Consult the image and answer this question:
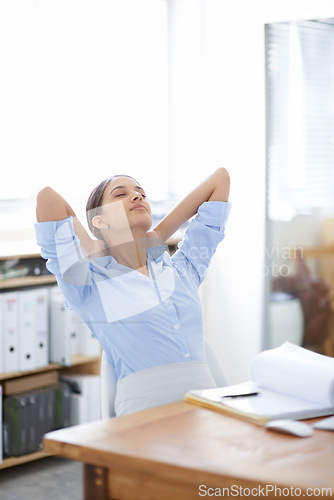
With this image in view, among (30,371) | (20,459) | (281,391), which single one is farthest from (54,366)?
(281,391)

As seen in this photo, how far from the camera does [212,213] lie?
2057 mm

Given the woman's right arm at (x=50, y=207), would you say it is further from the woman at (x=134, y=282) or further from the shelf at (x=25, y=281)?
the shelf at (x=25, y=281)

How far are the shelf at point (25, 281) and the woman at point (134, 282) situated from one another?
3.56 feet

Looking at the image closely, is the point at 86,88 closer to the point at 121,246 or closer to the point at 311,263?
the point at 311,263

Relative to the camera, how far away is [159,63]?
157 inches

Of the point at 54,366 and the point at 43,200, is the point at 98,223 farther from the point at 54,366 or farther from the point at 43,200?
the point at 54,366

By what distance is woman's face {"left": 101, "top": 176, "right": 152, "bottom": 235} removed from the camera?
6.33 feet

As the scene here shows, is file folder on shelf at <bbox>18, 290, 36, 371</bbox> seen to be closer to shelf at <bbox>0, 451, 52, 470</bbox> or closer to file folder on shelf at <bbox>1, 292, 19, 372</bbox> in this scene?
file folder on shelf at <bbox>1, 292, 19, 372</bbox>

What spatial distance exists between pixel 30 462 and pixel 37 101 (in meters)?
1.63

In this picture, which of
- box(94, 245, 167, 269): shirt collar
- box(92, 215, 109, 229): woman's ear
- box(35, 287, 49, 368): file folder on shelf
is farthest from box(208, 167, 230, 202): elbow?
box(35, 287, 49, 368): file folder on shelf

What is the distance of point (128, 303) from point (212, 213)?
1.20 ft

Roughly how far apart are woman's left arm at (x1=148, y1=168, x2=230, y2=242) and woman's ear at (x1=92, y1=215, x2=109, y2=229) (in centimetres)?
19

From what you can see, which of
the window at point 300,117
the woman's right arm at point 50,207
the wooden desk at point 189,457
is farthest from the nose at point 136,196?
the window at point 300,117

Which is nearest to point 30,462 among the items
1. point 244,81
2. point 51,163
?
point 51,163
